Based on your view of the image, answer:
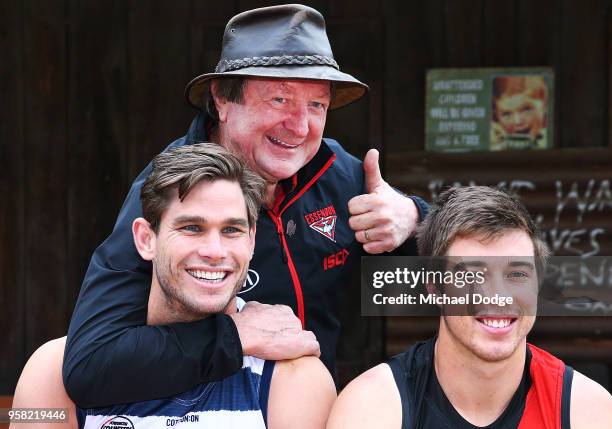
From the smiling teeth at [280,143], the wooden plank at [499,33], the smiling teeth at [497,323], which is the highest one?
the wooden plank at [499,33]

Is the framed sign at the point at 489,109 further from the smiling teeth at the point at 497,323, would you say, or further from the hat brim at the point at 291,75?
the smiling teeth at the point at 497,323

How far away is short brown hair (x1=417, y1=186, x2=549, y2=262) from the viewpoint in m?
2.59

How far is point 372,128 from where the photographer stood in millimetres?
4840

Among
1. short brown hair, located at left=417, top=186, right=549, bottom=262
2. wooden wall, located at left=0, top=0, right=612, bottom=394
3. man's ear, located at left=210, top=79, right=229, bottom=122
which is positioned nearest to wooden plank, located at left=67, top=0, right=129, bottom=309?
wooden wall, located at left=0, top=0, right=612, bottom=394

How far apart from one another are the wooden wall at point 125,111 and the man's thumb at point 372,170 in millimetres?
1788

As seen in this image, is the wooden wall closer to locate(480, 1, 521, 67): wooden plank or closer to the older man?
locate(480, 1, 521, 67): wooden plank

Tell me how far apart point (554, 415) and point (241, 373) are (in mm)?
781

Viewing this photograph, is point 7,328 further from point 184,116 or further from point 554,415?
point 554,415

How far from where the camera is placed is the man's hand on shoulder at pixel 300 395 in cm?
248

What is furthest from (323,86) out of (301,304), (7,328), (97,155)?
(7,328)

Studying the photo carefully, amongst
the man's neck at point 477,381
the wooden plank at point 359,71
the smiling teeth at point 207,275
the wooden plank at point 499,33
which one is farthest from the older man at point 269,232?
the wooden plank at point 499,33

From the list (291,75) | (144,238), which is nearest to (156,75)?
(291,75)

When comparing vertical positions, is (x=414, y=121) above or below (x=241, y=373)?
above

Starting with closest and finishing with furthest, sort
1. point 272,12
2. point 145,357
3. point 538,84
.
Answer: point 145,357 → point 272,12 → point 538,84
